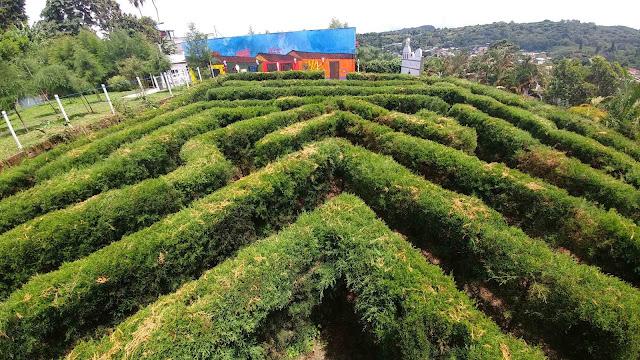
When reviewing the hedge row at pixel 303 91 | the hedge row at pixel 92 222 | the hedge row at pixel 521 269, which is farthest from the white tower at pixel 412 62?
the hedge row at pixel 92 222

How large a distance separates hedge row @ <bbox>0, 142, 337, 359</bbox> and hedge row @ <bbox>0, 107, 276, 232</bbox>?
4.35 meters

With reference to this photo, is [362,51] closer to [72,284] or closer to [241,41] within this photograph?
[241,41]

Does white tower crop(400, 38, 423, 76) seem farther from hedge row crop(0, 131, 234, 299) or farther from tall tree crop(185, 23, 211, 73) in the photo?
hedge row crop(0, 131, 234, 299)

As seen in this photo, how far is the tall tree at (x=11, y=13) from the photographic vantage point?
54.9 m

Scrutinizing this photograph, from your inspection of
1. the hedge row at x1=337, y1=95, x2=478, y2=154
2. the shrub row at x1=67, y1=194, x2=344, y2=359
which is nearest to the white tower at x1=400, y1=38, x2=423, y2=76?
the hedge row at x1=337, y1=95, x2=478, y2=154

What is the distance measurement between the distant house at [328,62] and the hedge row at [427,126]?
26026 mm

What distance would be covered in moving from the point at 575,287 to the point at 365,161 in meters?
5.79

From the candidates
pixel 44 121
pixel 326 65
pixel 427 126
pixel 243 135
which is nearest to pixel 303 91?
pixel 243 135

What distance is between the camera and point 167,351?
4.41 meters

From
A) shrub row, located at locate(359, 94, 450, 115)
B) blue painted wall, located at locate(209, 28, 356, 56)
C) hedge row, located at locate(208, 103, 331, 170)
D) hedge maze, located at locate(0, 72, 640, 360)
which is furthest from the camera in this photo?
blue painted wall, located at locate(209, 28, 356, 56)

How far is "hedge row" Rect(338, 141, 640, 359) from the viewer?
5.02 metres

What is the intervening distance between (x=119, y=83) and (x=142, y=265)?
43.1 m

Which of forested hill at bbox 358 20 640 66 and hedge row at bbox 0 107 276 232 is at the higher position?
hedge row at bbox 0 107 276 232

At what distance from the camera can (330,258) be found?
6.62 metres
